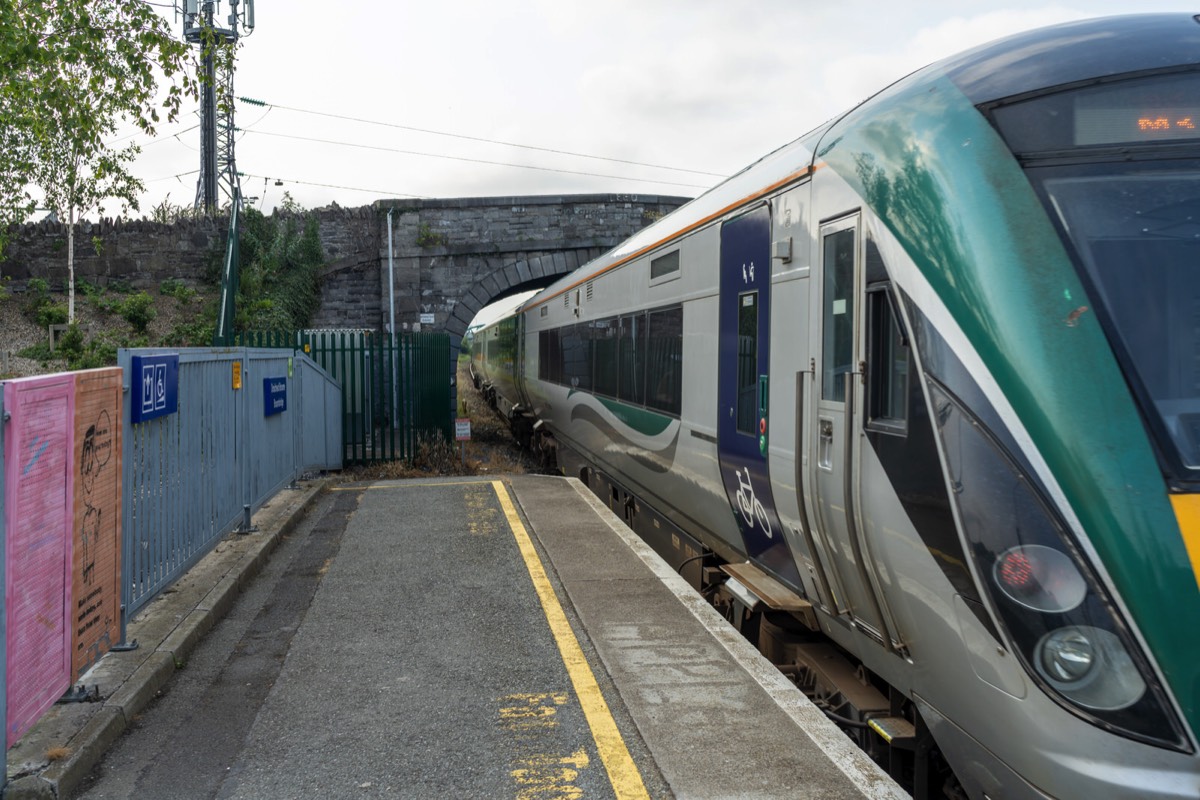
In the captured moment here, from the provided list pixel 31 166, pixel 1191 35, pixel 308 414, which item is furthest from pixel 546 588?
pixel 31 166

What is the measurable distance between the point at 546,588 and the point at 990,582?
4188 mm

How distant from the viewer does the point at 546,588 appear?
6918mm

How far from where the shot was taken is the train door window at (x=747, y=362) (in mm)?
5453

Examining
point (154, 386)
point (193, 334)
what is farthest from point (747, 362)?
point (193, 334)

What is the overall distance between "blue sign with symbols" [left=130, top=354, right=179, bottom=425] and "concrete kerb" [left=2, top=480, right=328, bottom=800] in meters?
1.22

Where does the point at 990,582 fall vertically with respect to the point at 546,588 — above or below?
above

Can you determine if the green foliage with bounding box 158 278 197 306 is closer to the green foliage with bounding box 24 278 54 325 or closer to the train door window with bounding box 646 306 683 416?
the green foliage with bounding box 24 278 54 325

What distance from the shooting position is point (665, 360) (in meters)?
7.72

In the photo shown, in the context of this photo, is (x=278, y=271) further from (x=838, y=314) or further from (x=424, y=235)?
(x=838, y=314)

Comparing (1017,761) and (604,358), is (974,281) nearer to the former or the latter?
(1017,761)

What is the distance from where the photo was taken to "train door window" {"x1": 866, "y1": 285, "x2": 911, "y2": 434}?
12.1ft

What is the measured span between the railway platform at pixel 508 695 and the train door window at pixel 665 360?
122 centimetres

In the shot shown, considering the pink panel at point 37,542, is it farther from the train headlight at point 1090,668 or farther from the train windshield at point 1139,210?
the train windshield at point 1139,210

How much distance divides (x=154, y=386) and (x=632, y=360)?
4353mm
